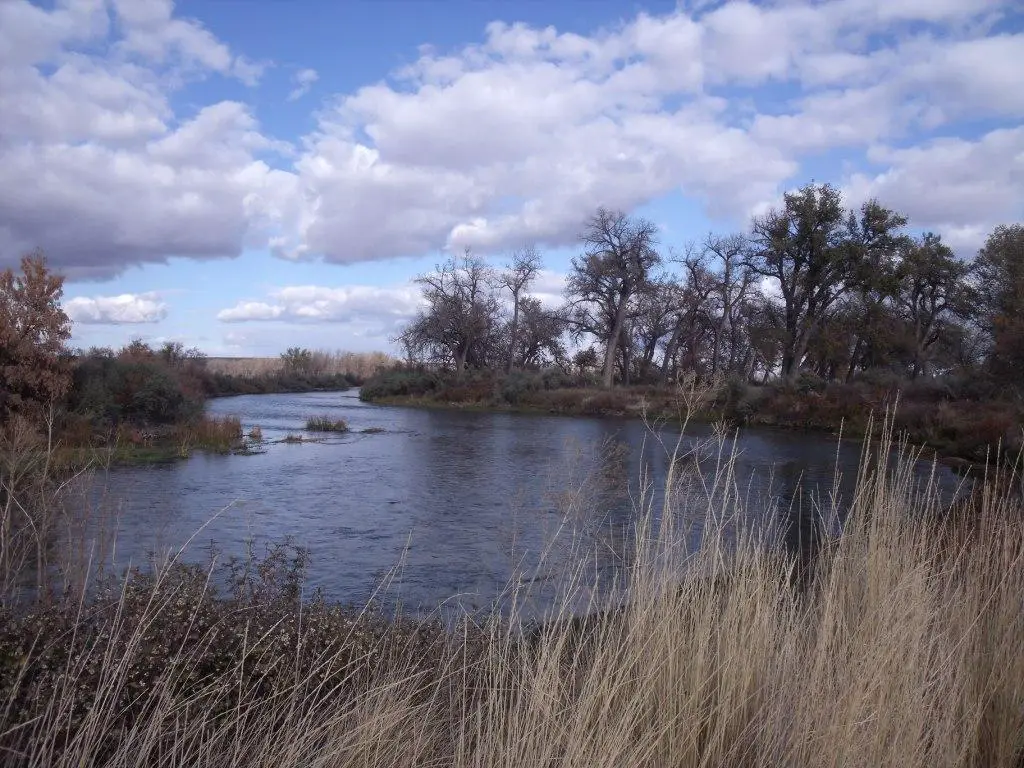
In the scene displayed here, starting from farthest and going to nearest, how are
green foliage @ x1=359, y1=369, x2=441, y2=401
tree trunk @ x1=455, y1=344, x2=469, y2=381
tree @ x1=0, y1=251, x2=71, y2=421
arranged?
1. tree trunk @ x1=455, y1=344, x2=469, y2=381
2. green foliage @ x1=359, y1=369, x2=441, y2=401
3. tree @ x1=0, y1=251, x2=71, y2=421

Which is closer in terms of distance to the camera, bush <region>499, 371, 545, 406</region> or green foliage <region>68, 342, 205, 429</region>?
green foliage <region>68, 342, 205, 429</region>

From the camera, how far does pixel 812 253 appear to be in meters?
40.6

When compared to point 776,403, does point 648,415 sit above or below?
below

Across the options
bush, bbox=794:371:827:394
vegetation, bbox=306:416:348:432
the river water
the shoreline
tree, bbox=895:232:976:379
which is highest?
tree, bbox=895:232:976:379

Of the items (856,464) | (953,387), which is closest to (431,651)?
(856,464)

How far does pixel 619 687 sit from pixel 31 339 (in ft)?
72.0

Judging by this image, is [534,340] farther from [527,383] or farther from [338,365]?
[338,365]

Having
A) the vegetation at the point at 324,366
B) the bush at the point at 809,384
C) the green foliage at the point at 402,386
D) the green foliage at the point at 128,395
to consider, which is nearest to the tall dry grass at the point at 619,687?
the green foliage at the point at 128,395

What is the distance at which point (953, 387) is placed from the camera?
30.2 meters

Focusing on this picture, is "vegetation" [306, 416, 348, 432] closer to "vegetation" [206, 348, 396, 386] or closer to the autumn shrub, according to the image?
the autumn shrub

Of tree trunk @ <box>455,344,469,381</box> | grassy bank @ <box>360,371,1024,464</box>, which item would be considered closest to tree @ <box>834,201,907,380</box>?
grassy bank @ <box>360,371,1024,464</box>

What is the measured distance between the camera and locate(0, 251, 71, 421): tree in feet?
65.4

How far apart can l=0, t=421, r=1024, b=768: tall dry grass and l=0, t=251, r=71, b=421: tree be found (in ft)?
60.8

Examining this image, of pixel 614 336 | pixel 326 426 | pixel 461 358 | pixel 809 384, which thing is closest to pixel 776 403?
pixel 809 384
